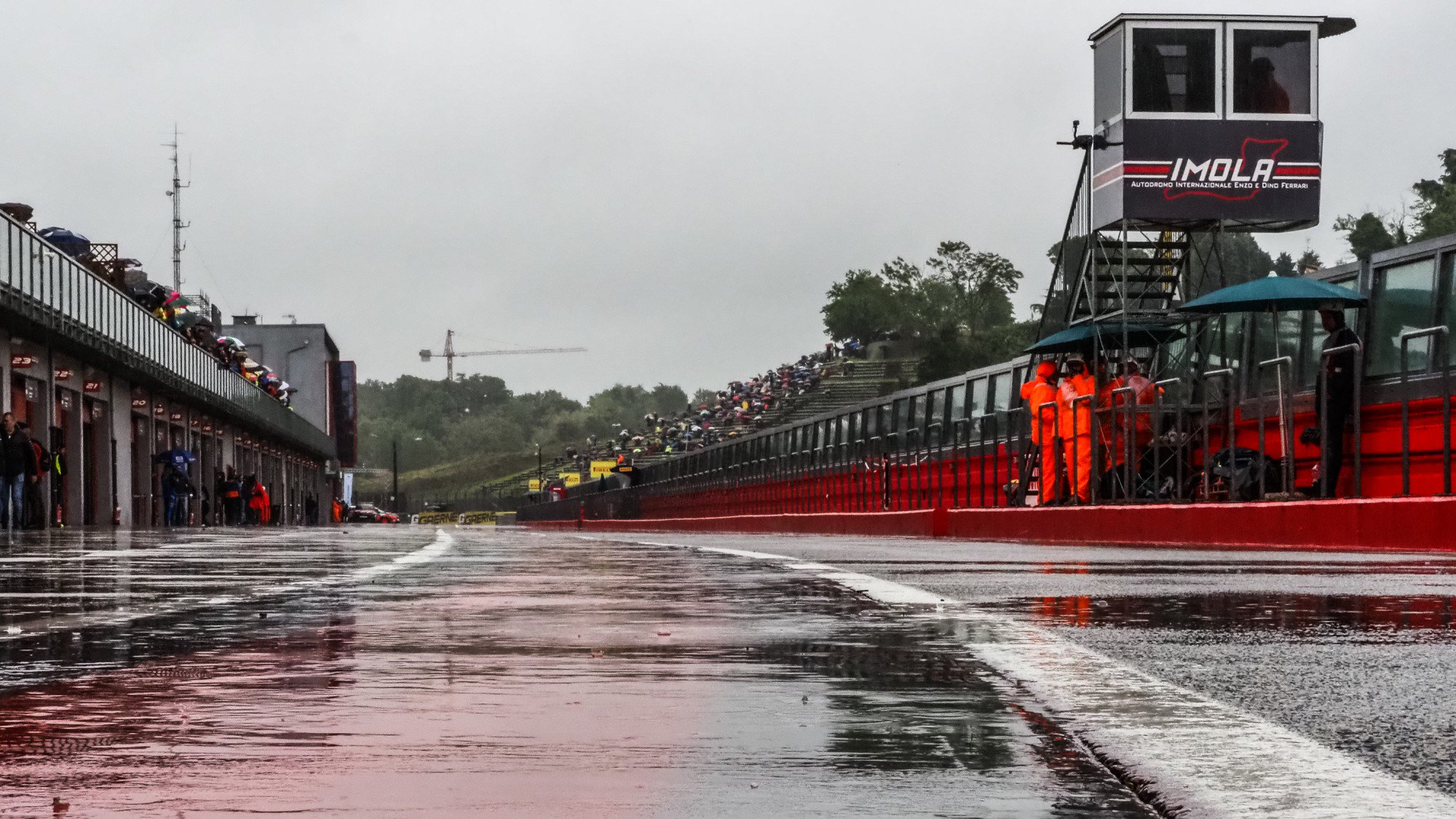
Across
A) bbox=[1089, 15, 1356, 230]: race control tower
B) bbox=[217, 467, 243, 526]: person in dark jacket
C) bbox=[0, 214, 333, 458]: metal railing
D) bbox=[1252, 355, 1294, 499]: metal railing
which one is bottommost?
bbox=[217, 467, 243, 526]: person in dark jacket

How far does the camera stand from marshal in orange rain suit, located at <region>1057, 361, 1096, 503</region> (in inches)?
863

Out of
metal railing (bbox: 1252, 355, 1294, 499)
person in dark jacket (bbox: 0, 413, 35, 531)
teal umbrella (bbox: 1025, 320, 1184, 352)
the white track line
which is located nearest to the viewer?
the white track line

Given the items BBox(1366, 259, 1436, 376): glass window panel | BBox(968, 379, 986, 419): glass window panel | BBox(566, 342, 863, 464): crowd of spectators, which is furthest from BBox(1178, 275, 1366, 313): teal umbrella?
BBox(566, 342, 863, 464): crowd of spectators

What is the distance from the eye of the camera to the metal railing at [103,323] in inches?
1524

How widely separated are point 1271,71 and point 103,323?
94.4ft

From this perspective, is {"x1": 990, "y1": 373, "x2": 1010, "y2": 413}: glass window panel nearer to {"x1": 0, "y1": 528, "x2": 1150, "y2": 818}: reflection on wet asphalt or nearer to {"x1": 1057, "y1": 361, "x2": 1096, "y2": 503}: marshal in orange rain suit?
{"x1": 1057, "y1": 361, "x2": 1096, "y2": 503}: marshal in orange rain suit

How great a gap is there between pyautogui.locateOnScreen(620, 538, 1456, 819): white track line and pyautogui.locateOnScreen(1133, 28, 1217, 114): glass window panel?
27.4 m

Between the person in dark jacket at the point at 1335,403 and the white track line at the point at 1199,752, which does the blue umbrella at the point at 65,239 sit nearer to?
the person in dark jacket at the point at 1335,403

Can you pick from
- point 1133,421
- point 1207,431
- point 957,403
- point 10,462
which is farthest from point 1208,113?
point 10,462

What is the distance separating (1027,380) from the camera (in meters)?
30.8

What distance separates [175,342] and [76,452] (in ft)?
40.9

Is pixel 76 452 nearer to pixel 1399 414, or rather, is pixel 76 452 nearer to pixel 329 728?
pixel 1399 414

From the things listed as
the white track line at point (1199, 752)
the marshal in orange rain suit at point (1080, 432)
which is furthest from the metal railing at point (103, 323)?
the white track line at point (1199, 752)

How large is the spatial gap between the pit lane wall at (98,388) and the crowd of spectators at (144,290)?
834 mm
